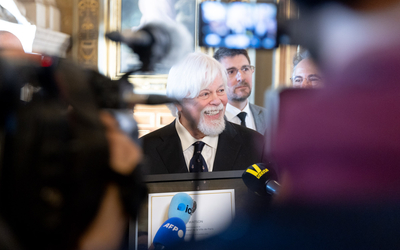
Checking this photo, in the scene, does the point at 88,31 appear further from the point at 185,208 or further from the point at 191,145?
the point at 185,208

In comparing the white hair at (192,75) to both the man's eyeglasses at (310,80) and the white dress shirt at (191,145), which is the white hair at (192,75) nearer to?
the white dress shirt at (191,145)

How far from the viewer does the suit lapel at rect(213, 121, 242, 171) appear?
1.08 metres

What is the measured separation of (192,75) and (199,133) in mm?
219

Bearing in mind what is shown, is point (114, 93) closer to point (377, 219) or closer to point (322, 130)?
point (322, 130)

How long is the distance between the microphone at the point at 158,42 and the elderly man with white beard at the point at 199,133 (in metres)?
0.04

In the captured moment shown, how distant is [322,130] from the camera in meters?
1.01

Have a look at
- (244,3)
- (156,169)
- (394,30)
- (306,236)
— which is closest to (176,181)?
(156,169)

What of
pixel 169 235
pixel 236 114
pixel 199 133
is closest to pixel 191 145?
pixel 199 133

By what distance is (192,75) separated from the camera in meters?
1.01

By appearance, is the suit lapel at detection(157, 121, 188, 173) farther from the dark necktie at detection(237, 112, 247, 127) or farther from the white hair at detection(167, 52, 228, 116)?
the dark necktie at detection(237, 112, 247, 127)

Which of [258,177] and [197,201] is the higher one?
[258,177]

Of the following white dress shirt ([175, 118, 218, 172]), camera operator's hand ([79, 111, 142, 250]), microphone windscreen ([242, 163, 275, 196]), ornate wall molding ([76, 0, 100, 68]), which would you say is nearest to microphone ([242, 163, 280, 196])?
microphone windscreen ([242, 163, 275, 196])

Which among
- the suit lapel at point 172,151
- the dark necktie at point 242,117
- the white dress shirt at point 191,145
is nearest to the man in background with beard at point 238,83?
the dark necktie at point 242,117

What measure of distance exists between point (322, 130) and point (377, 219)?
0.40 metres
